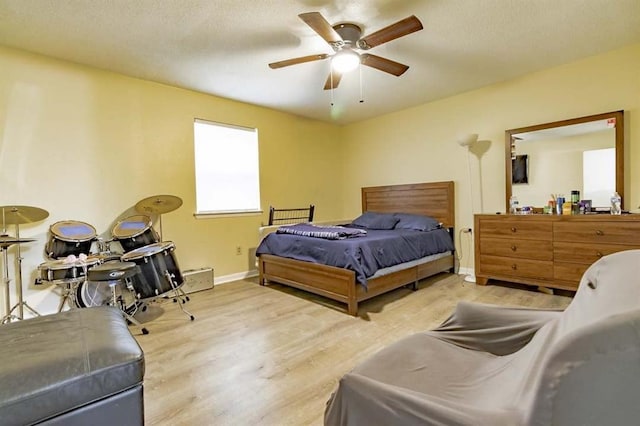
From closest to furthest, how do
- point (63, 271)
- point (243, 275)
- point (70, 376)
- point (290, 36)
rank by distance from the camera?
point (70, 376) → point (63, 271) → point (290, 36) → point (243, 275)

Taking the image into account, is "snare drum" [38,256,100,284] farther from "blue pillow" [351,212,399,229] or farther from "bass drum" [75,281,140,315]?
"blue pillow" [351,212,399,229]

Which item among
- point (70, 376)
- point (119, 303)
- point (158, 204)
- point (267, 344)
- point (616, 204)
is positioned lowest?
point (267, 344)

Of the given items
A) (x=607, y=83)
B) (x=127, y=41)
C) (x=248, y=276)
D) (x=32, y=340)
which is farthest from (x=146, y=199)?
(x=607, y=83)

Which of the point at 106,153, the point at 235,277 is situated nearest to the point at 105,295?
the point at 106,153

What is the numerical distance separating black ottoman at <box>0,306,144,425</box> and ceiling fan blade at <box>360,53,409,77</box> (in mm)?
2555

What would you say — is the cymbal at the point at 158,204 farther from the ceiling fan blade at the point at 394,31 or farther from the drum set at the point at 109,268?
the ceiling fan blade at the point at 394,31

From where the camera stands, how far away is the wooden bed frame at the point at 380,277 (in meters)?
3.01

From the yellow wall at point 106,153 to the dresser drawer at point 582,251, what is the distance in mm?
3591

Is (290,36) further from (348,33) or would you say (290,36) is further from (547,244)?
(547,244)

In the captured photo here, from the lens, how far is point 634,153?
3102mm

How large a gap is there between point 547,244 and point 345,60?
9.30ft

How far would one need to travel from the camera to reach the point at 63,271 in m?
2.50

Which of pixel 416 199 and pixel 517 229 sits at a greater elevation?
pixel 416 199

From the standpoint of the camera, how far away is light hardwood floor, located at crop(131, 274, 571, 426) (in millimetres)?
1661
